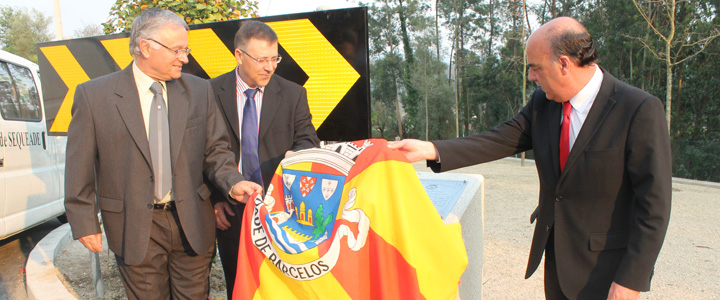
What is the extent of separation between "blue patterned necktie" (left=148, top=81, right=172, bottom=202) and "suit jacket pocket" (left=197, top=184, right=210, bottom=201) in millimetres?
165

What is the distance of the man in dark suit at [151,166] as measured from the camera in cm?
240

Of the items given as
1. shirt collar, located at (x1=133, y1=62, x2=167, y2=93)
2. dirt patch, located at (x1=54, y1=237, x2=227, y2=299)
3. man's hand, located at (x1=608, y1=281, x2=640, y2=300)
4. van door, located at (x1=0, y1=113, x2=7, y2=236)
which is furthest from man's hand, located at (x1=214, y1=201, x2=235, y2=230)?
van door, located at (x1=0, y1=113, x2=7, y2=236)

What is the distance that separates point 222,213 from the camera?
2.93m

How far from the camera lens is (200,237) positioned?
8.63 ft

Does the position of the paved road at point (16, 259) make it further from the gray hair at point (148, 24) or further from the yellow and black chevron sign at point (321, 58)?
the gray hair at point (148, 24)

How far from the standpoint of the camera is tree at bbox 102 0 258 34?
163 inches

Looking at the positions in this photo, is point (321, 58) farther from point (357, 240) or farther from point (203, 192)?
point (357, 240)

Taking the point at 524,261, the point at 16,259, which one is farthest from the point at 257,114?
the point at 16,259

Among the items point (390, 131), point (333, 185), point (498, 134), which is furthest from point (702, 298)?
point (390, 131)

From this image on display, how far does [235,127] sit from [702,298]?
443 cm

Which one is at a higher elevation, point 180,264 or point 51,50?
point 51,50

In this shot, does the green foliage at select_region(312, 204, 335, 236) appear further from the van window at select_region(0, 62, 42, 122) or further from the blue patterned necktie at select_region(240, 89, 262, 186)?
the van window at select_region(0, 62, 42, 122)

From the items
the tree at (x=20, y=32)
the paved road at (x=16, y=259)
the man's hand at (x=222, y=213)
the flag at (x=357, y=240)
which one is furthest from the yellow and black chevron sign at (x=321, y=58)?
the tree at (x=20, y=32)

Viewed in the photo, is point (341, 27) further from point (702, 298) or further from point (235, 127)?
point (702, 298)
